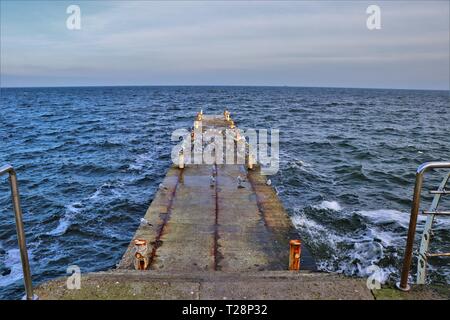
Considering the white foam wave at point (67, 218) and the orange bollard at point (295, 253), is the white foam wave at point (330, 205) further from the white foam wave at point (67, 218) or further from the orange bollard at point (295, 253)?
the white foam wave at point (67, 218)

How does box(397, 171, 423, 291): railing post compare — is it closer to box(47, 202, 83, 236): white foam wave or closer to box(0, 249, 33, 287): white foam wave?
box(0, 249, 33, 287): white foam wave

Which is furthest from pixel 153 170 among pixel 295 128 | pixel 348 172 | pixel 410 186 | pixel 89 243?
pixel 295 128

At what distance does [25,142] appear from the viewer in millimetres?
32438

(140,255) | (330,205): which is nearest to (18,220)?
(140,255)

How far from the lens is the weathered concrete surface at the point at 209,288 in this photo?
4062 mm

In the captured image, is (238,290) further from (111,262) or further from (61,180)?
(61,180)

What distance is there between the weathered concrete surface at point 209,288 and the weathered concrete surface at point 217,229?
141 cm

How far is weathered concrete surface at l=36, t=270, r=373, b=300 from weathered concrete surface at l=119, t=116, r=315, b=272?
1.41 metres

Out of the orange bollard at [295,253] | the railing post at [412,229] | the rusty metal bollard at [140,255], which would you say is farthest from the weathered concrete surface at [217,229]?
the railing post at [412,229]

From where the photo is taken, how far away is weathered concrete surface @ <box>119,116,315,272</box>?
8164 mm

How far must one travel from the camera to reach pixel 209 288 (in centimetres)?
426
